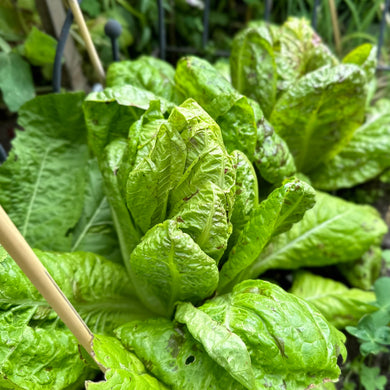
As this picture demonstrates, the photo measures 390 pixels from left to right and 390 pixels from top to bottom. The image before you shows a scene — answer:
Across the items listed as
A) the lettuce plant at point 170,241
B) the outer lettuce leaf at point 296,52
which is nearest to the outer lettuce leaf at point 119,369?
the lettuce plant at point 170,241

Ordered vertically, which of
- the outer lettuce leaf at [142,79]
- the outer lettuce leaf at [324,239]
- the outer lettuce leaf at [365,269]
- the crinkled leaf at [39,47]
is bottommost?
the outer lettuce leaf at [365,269]

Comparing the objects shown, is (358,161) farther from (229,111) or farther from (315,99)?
(229,111)

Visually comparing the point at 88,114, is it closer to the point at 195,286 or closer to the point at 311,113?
the point at 195,286

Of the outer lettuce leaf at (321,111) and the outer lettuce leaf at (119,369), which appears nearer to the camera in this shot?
the outer lettuce leaf at (119,369)

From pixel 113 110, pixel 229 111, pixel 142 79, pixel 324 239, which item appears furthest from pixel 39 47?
pixel 324 239

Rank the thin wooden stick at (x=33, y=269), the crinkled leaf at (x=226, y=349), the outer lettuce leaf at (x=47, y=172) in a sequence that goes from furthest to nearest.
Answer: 1. the outer lettuce leaf at (x=47, y=172)
2. the crinkled leaf at (x=226, y=349)
3. the thin wooden stick at (x=33, y=269)

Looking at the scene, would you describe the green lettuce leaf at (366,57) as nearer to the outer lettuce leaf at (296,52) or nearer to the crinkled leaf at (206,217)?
the outer lettuce leaf at (296,52)

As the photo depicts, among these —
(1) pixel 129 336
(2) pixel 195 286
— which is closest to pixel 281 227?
(2) pixel 195 286
